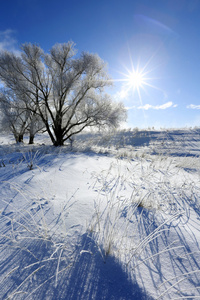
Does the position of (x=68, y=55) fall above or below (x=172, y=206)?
above

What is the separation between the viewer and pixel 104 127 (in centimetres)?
949

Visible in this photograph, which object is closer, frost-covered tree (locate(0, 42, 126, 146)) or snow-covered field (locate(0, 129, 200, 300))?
snow-covered field (locate(0, 129, 200, 300))

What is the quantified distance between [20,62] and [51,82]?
2029 millimetres

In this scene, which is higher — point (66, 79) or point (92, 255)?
point (66, 79)

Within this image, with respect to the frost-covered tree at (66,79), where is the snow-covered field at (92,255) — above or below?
below

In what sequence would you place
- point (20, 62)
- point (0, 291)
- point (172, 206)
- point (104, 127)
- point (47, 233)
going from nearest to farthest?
point (0, 291) < point (47, 233) < point (172, 206) < point (20, 62) < point (104, 127)

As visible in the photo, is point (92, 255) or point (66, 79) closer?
point (92, 255)

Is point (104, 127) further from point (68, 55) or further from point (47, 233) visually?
point (47, 233)

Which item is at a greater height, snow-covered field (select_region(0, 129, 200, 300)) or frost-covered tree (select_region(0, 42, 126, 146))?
frost-covered tree (select_region(0, 42, 126, 146))

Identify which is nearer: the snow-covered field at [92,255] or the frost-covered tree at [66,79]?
the snow-covered field at [92,255]

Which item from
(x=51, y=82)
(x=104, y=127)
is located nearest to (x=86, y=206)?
(x=104, y=127)

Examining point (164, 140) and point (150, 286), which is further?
point (164, 140)

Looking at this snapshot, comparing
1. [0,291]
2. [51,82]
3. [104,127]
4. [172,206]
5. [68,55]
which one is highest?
[68,55]

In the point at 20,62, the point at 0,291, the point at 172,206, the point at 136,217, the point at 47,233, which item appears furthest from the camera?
the point at 20,62
